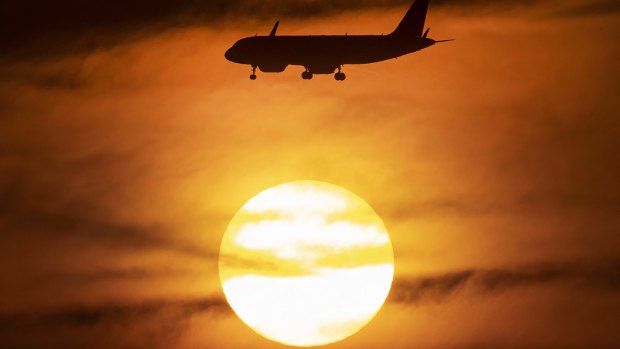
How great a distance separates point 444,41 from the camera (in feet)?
633

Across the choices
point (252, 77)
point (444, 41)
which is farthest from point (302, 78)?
point (444, 41)

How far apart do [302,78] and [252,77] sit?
29.9ft

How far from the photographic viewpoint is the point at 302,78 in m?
199

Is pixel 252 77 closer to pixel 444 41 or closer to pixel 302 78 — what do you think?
pixel 302 78

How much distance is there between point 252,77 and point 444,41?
32516mm

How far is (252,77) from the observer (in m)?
196

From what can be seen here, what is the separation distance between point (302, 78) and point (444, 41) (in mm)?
25008
